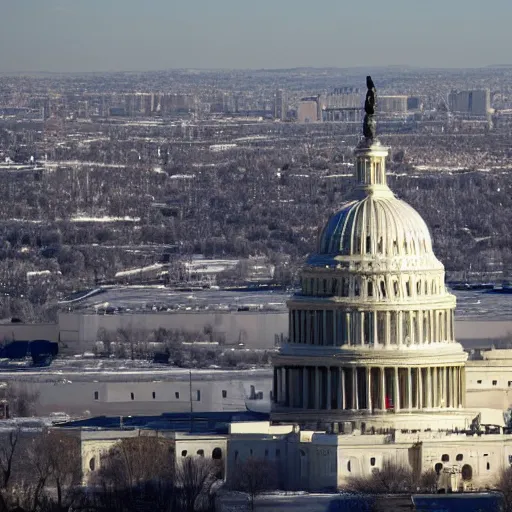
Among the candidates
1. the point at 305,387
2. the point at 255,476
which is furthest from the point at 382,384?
the point at 255,476

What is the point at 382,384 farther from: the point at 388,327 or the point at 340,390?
the point at 388,327

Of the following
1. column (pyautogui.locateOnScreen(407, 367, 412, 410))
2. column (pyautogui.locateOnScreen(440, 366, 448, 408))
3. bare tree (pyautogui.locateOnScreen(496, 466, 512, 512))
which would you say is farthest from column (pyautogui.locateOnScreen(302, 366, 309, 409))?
bare tree (pyautogui.locateOnScreen(496, 466, 512, 512))

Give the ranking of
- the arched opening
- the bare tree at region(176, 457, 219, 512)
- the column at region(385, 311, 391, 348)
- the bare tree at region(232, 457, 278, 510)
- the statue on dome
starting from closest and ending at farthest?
the bare tree at region(176, 457, 219, 512)
the bare tree at region(232, 457, 278, 510)
the arched opening
the statue on dome
the column at region(385, 311, 391, 348)

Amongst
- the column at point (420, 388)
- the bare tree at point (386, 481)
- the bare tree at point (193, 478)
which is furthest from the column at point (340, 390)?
the bare tree at point (386, 481)

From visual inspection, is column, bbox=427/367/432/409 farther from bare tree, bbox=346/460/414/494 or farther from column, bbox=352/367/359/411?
bare tree, bbox=346/460/414/494

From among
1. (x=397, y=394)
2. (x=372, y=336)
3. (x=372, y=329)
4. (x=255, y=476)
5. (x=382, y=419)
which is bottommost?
(x=255, y=476)
